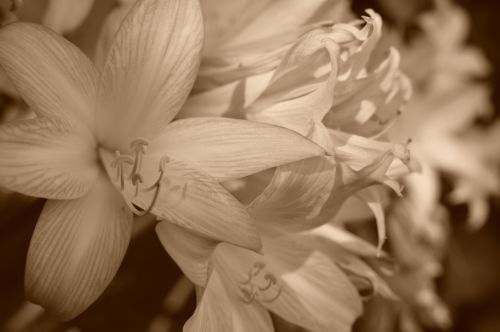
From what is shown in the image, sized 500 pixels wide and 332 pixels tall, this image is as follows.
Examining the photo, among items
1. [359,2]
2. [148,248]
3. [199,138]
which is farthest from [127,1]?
[359,2]

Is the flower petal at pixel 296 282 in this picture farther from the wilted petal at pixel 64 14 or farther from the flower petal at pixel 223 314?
the wilted petal at pixel 64 14

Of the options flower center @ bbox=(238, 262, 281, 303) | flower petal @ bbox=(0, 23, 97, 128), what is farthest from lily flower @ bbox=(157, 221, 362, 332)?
flower petal @ bbox=(0, 23, 97, 128)

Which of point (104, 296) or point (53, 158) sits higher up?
point (53, 158)

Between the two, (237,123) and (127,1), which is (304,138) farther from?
(127,1)

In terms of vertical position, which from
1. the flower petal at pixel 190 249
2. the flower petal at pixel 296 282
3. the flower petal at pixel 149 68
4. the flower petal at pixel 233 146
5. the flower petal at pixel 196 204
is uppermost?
the flower petal at pixel 149 68

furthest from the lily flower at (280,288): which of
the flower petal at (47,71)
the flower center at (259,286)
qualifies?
the flower petal at (47,71)

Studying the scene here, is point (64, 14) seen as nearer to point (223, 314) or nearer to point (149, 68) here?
point (149, 68)

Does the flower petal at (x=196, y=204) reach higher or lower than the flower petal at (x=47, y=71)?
lower
